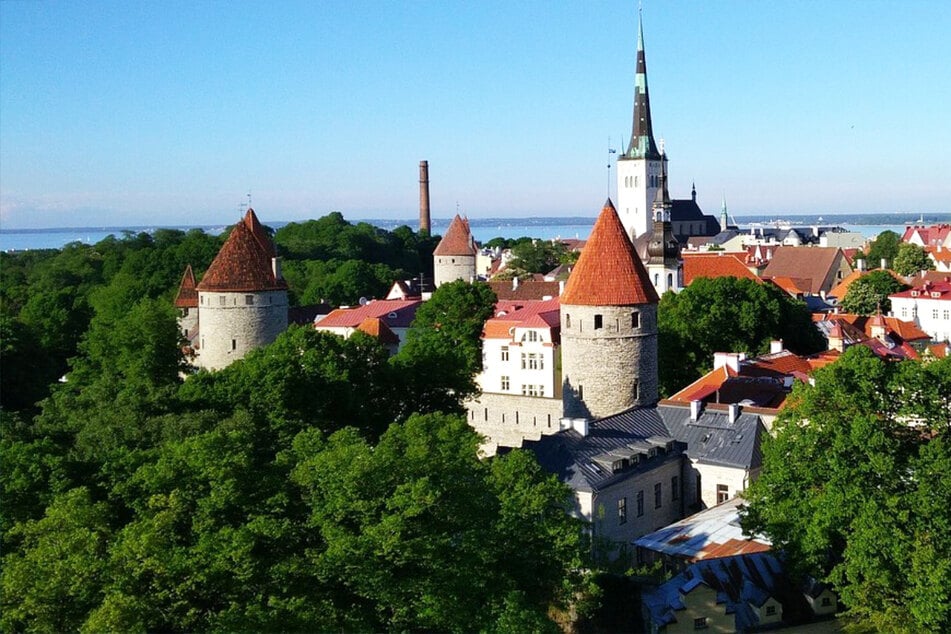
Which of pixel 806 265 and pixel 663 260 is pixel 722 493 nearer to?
pixel 663 260

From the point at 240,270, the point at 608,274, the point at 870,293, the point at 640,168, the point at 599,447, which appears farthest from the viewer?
the point at 640,168

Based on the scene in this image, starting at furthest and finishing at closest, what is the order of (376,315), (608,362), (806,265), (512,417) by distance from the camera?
(806,265)
(376,315)
(512,417)
(608,362)

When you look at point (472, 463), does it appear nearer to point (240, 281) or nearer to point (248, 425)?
point (248, 425)

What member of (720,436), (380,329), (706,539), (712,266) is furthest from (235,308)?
(712,266)

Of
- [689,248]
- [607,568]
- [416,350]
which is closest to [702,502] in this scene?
[607,568]

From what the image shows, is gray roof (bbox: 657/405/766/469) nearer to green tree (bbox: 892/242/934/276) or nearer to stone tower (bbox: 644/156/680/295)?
stone tower (bbox: 644/156/680/295)

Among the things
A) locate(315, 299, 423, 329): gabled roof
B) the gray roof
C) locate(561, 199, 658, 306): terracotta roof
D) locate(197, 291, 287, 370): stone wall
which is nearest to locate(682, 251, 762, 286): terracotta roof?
locate(315, 299, 423, 329): gabled roof

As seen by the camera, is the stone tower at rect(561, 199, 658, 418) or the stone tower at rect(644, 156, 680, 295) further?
the stone tower at rect(644, 156, 680, 295)
